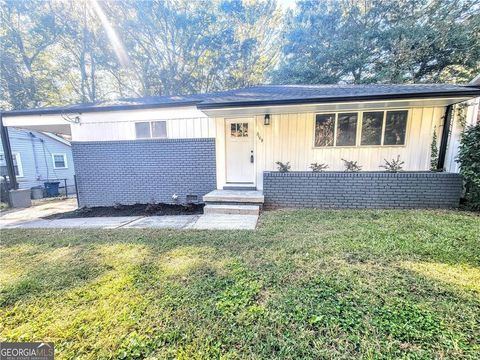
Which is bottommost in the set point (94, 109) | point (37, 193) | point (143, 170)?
point (37, 193)

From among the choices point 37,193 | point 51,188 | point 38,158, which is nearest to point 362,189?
point 51,188

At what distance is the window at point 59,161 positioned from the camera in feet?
47.8

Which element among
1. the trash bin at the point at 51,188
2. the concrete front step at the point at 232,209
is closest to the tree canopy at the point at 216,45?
the trash bin at the point at 51,188

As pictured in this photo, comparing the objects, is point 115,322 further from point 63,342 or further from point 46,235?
point 46,235

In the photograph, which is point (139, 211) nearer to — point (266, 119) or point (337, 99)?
point (266, 119)

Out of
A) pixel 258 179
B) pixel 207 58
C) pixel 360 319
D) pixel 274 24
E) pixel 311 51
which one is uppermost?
pixel 274 24

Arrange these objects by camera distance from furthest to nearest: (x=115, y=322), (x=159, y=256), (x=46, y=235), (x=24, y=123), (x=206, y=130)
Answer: (x=24, y=123), (x=206, y=130), (x=46, y=235), (x=159, y=256), (x=115, y=322)

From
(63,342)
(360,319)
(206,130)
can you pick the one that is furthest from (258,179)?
(63,342)

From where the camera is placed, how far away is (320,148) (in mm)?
6238

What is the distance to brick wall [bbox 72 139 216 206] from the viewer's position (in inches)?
260

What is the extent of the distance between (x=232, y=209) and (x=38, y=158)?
1565cm

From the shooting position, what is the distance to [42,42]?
14664 mm

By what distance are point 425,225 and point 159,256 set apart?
189 inches

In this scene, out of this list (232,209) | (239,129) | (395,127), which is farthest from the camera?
(239,129)
